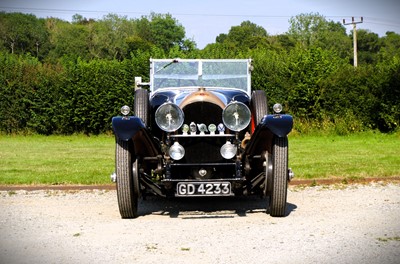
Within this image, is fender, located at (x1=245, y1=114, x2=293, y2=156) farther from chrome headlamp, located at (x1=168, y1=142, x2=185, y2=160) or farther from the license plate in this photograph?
chrome headlamp, located at (x1=168, y1=142, x2=185, y2=160)

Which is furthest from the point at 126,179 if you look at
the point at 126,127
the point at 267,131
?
the point at 267,131

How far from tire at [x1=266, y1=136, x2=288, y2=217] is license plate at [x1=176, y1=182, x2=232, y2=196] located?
→ 0.55 metres

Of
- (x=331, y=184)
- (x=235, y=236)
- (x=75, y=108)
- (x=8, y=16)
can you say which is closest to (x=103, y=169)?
(x=331, y=184)

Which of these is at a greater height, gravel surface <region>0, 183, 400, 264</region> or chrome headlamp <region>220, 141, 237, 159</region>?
chrome headlamp <region>220, 141, 237, 159</region>

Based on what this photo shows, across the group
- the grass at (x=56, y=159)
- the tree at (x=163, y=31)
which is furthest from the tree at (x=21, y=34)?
the grass at (x=56, y=159)

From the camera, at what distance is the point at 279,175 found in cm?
817

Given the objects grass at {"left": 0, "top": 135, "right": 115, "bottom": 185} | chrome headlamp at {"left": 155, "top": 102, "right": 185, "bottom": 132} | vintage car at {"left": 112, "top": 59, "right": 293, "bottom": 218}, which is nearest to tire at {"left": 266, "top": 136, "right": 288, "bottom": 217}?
vintage car at {"left": 112, "top": 59, "right": 293, "bottom": 218}

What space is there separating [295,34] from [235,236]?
78601 millimetres

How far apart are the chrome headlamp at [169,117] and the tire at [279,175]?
4.01 ft

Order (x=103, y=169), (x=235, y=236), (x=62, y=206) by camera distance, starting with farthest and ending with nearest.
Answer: (x=103, y=169), (x=62, y=206), (x=235, y=236)

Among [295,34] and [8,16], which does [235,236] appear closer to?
[8,16]

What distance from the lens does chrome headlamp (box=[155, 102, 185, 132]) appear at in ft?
27.4

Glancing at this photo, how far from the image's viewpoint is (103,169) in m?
14.1

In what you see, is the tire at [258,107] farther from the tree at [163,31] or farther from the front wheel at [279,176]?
the tree at [163,31]
